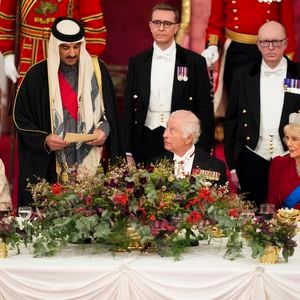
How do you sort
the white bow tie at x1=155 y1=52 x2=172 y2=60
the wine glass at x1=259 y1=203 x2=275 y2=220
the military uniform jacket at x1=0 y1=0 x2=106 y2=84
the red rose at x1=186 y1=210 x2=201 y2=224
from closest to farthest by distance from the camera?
1. the red rose at x1=186 y1=210 x2=201 y2=224
2. the wine glass at x1=259 y1=203 x2=275 y2=220
3. the white bow tie at x1=155 y1=52 x2=172 y2=60
4. the military uniform jacket at x1=0 y1=0 x2=106 y2=84

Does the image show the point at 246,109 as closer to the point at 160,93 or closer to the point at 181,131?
the point at 160,93

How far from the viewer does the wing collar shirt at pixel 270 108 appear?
7.70 meters

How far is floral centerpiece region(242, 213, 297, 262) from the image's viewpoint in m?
5.06

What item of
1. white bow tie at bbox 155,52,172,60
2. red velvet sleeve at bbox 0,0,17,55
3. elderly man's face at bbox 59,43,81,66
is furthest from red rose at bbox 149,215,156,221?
red velvet sleeve at bbox 0,0,17,55

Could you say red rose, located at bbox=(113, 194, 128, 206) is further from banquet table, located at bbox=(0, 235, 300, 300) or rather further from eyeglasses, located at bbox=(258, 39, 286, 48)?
eyeglasses, located at bbox=(258, 39, 286, 48)

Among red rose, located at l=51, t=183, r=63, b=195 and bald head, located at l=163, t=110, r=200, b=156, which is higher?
bald head, located at l=163, t=110, r=200, b=156

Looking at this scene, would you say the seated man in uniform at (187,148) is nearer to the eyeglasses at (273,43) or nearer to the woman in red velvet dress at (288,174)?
the woman in red velvet dress at (288,174)

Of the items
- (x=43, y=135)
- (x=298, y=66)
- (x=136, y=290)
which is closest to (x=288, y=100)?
(x=298, y=66)

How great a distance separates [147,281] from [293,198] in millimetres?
2190

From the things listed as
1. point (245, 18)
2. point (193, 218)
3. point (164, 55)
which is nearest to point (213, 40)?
point (245, 18)

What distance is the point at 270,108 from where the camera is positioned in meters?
7.77

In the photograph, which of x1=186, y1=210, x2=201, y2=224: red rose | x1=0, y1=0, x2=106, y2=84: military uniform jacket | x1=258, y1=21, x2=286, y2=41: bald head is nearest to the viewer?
x1=186, y1=210, x2=201, y2=224: red rose

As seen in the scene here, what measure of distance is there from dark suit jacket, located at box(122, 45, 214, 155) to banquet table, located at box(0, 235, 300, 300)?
2.93 meters

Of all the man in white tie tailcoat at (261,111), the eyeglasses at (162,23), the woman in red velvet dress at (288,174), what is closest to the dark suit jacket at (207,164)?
the woman in red velvet dress at (288,174)
